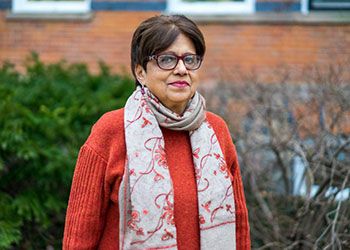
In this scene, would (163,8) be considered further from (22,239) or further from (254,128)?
(22,239)

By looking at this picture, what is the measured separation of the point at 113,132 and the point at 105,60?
6.33m

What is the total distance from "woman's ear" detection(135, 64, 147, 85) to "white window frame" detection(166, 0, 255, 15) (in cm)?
611

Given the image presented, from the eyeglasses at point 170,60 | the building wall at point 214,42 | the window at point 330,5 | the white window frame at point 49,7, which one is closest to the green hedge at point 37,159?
the eyeglasses at point 170,60

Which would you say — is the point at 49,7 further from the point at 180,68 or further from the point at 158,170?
the point at 158,170

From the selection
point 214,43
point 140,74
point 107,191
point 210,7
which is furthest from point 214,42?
point 107,191

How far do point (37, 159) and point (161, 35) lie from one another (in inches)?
87.1

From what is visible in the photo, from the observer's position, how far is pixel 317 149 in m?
5.52

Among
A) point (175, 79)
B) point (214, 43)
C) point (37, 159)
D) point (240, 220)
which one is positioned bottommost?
point (37, 159)

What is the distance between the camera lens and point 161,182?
3027mm

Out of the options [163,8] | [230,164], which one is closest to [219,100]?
[163,8]

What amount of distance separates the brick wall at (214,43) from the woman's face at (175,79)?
17.3ft

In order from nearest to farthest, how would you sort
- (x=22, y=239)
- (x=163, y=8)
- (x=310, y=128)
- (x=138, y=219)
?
(x=138, y=219) → (x=22, y=239) → (x=310, y=128) → (x=163, y=8)

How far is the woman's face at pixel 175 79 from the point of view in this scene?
10.2ft

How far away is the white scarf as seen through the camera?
9.87 feet
